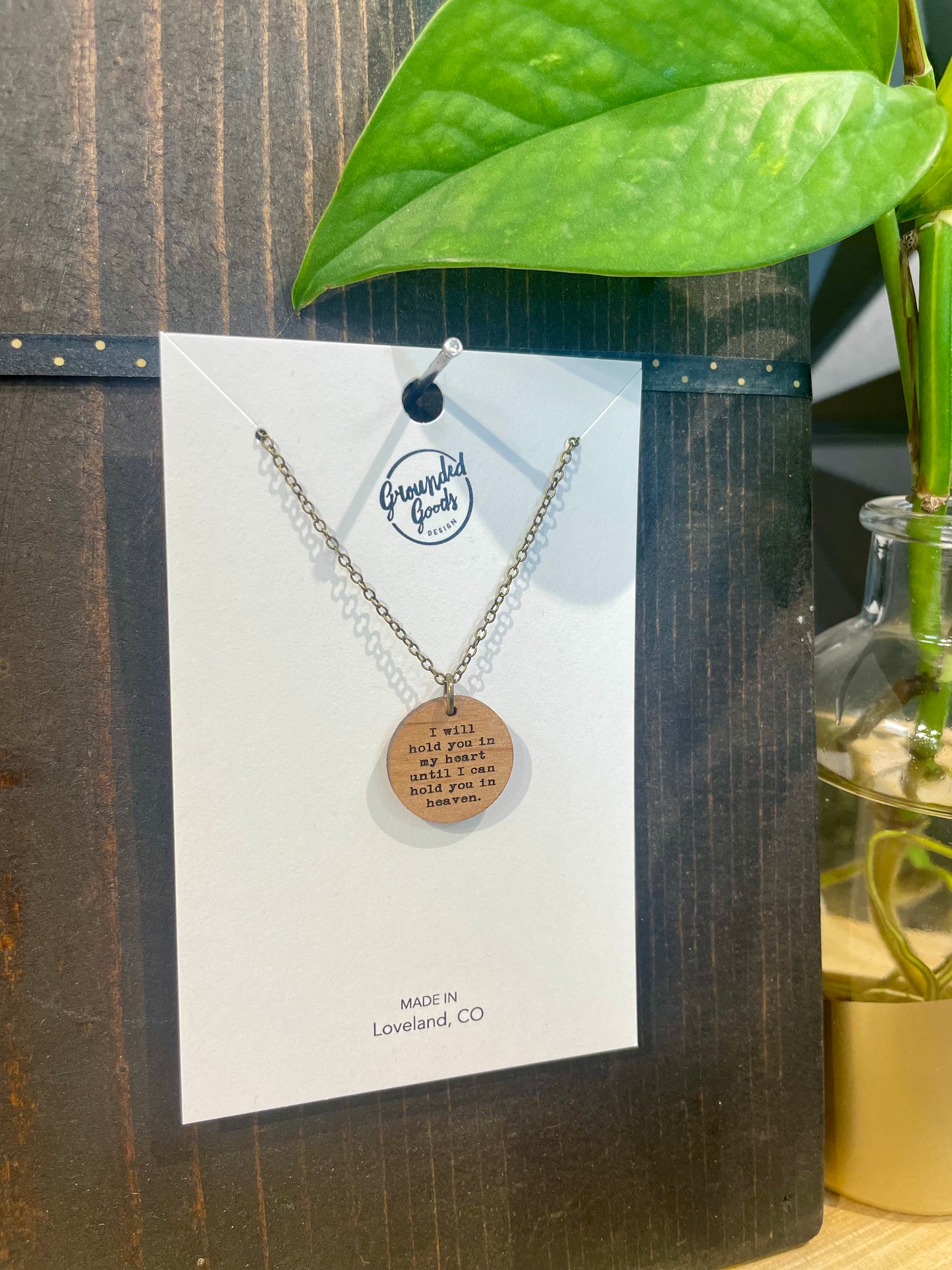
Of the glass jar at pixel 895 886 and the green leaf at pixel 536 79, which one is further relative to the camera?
the glass jar at pixel 895 886

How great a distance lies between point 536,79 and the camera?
11.0 inches

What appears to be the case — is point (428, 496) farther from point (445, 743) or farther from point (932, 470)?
point (932, 470)

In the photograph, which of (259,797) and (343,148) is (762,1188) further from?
(343,148)

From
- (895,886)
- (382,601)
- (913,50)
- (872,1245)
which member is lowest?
(872,1245)

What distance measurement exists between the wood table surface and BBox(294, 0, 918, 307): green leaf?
0.41 metres

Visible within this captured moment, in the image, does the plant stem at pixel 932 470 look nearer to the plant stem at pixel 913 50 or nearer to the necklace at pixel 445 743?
the plant stem at pixel 913 50

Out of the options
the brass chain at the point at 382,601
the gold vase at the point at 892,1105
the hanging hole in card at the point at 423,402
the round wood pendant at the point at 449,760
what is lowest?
the gold vase at the point at 892,1105

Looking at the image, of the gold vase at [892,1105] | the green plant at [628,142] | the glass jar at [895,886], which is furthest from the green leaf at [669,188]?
the gold vase at [892,1105]

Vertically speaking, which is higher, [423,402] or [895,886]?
[423,402]

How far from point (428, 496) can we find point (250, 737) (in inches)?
4.5

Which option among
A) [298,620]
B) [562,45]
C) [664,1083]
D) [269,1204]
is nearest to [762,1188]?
[664,1083]

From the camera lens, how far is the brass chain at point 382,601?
318mm

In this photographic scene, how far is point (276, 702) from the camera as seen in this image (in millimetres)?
319

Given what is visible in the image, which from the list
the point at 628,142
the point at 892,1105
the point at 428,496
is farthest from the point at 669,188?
the point at 892,1105
